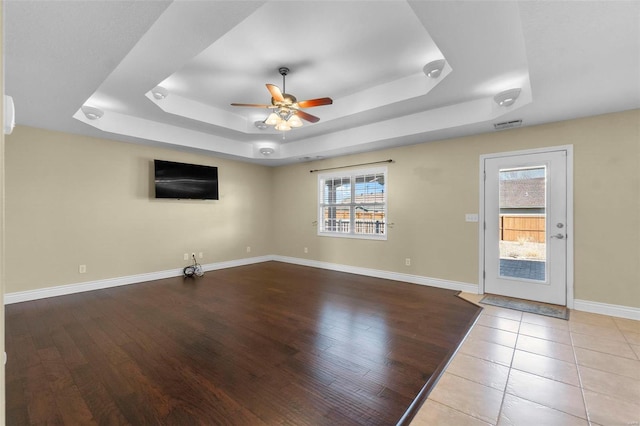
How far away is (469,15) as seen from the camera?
6.76 feet

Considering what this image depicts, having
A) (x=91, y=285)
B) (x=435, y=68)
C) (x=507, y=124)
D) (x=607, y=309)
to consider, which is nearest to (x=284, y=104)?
(x=435, y=68)

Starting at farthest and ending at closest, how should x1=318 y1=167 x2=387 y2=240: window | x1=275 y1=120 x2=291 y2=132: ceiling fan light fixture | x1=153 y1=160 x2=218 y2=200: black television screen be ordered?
1. x1=318 y1=167 x2=387 y2=240: window
2. x1=153 y1=160 x2=218 y2=200: black television screen
3. x1=275 y1=120 x2=291 y2=132: ceiling fan light fixture

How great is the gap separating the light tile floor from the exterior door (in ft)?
2.58

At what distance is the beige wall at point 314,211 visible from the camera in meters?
3.49

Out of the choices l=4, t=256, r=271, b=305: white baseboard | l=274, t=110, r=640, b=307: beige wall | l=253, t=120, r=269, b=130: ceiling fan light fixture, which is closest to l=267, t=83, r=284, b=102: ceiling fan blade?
l=253, t=120, r=269, b=130: ceiling fan light fixture

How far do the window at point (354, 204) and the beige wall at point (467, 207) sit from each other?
18 centimetres

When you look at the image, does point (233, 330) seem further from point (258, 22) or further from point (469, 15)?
point (469, 15)

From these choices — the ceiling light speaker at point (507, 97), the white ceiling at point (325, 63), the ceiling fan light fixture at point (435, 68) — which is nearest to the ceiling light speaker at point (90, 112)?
the white ceiling at point (325, 63)

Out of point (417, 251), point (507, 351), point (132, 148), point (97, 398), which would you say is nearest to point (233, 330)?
point (97, 398)

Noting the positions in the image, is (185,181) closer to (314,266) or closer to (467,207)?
(314,266)

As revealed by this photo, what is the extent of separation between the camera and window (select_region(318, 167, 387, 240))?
18.1 feet

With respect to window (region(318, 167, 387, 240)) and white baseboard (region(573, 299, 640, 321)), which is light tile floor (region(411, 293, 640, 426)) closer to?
white baseboard (region(573, 299, 640, 321))

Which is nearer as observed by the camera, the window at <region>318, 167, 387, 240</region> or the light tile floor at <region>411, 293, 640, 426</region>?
the light tile floor at <region>411, 293, 640, 426</region>

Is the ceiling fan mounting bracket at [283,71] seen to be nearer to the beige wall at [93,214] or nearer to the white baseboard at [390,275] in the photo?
the beige wall at [93,214]
